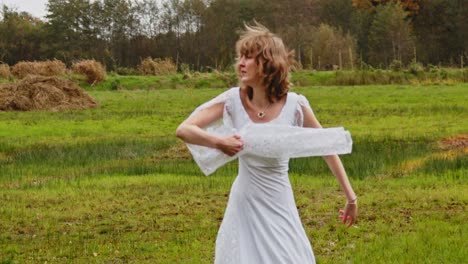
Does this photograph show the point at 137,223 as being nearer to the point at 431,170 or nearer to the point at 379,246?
the point at 379,246

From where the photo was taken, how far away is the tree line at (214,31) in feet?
220

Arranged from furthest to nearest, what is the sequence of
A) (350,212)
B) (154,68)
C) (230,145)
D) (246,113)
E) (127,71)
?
(127,71), (154,68), (350,212), (246,113), (230,145)

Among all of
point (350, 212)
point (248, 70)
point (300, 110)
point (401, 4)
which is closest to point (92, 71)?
point (401, 4)

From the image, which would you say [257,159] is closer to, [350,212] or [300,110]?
[300,110]

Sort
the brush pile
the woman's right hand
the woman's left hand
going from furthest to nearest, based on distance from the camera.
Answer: the brush pile, the woman's left hand, the woman's right hand

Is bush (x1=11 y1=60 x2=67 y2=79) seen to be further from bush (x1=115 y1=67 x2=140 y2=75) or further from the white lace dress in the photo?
the white lace dress

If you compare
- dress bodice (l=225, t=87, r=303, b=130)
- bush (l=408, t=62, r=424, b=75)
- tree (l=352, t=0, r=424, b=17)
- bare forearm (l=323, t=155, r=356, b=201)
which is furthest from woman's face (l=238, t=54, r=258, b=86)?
tree (l=352, t=0, r=424, b=17)

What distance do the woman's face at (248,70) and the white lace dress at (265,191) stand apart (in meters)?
0.17

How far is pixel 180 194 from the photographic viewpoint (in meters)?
13.5

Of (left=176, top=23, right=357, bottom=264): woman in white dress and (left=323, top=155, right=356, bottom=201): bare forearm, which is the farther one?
(left=323, top=155, right=356, bottom=201): bare forearm

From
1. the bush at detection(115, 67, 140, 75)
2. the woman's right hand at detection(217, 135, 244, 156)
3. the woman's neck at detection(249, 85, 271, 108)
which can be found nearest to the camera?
Answer: the woman's right hand at detection(217, 135, 244, 156)

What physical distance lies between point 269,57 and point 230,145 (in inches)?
21.5

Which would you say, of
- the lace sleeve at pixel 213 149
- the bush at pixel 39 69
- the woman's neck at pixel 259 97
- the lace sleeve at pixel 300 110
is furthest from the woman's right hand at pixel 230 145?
the bush at pixel 39 69

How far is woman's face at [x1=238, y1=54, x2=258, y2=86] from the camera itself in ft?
16.4
